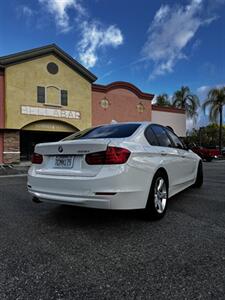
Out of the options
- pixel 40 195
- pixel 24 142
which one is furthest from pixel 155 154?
pixel 24 142

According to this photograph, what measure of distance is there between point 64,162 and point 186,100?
30.8 m

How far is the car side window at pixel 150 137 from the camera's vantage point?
4231mm

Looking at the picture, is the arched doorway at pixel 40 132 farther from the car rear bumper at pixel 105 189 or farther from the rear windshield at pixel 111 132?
the car rear bumper at pixel 105 189

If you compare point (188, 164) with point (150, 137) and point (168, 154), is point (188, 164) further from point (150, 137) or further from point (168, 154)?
point (150, 137)

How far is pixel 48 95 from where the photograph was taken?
62.7 ft

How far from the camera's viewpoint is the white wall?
2580cm

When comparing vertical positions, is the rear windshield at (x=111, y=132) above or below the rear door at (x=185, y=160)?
above

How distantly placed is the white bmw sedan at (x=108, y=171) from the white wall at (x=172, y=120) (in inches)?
849

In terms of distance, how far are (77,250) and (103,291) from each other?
35.4 inches

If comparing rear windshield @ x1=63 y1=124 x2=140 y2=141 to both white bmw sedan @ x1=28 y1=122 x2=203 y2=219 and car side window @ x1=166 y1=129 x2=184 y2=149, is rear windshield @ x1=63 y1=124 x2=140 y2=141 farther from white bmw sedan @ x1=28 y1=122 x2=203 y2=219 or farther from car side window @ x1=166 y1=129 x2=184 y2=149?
car side window @ x1=166 y1=129 x2=184 y2=149

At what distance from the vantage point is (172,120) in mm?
26891

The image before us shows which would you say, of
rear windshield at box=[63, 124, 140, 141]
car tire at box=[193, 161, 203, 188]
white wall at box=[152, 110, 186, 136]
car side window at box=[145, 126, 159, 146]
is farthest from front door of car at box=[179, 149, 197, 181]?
white wall at box=[152, 110, 186, 136]

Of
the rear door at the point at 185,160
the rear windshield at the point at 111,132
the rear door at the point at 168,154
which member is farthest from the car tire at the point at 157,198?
the rear door at the point at 185,160

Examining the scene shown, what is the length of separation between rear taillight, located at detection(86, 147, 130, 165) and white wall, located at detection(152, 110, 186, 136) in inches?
883
